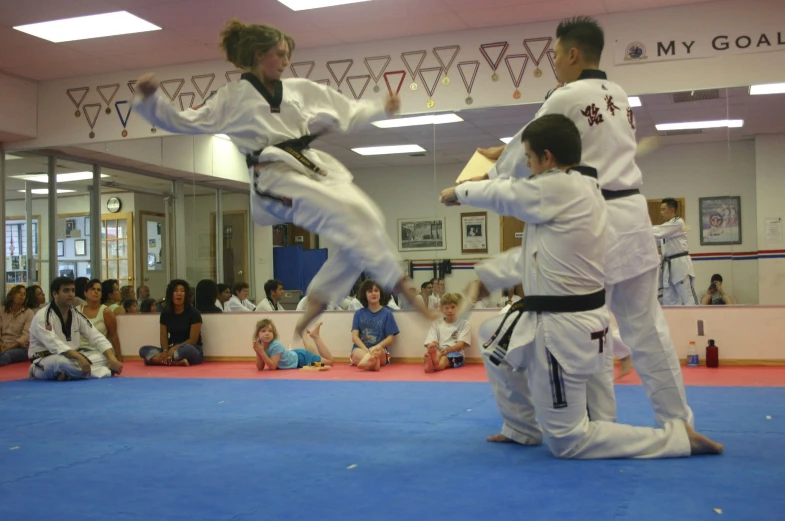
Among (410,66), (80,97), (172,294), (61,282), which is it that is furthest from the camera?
(80,97)

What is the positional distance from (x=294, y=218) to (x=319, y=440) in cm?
124

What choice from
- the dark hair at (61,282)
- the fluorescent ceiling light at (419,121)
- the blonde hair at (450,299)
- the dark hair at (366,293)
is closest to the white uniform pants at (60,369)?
the dark hair at (61,282)

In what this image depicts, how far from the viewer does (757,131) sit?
7.37 meters

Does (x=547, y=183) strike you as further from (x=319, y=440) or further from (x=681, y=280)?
(x=681, y=280)

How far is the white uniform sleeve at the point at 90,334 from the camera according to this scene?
771 cm

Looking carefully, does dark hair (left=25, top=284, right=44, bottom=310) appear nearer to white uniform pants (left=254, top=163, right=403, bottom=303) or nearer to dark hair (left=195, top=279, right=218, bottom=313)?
Answer: dark hair (left=195, top=279, right=218, bottom=313)

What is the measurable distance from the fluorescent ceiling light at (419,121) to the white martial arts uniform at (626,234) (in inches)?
190

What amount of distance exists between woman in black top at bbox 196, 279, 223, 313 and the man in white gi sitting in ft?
5.77

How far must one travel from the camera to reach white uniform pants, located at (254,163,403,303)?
3480mm

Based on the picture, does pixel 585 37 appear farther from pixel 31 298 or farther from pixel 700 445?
pixel 31 298

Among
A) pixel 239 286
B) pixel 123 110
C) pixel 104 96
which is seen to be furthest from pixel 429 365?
pixel 104 96

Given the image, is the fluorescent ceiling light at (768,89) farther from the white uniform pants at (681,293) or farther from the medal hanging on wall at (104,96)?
the medal hanging on wall at (104,96)

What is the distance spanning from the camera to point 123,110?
9.65m

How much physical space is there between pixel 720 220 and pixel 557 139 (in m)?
4.97
